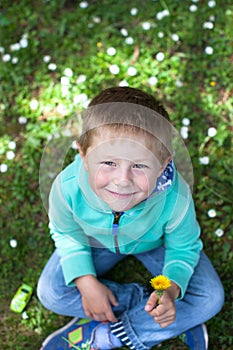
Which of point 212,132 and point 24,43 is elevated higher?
point 24,43

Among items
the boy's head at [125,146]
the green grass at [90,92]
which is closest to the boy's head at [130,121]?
the boy's head at [125,146]

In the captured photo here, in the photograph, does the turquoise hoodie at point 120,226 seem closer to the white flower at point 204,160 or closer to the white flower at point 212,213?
the white flower at point 212,213

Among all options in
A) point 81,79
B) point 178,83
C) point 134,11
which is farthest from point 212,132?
point 134,11

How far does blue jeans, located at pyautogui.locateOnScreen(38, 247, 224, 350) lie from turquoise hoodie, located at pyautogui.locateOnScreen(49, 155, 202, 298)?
8 centimetres

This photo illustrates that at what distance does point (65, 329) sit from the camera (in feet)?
6.72

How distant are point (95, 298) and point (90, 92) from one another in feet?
3.21

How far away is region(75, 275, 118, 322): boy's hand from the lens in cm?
190

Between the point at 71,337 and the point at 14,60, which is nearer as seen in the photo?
the point at 71,337

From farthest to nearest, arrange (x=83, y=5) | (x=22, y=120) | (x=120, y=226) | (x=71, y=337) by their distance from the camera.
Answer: (x=83, y=5)
(x=22, y=120)
(x=71, y=337)
(x=120, y=226)

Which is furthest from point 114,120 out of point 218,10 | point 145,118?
point 218,10

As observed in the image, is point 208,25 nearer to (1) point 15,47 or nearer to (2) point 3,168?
(1) point 15,47

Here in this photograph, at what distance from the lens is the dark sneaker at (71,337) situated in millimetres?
2012

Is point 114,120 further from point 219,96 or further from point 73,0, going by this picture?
point 73,0

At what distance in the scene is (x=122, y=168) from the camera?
1.43 m
